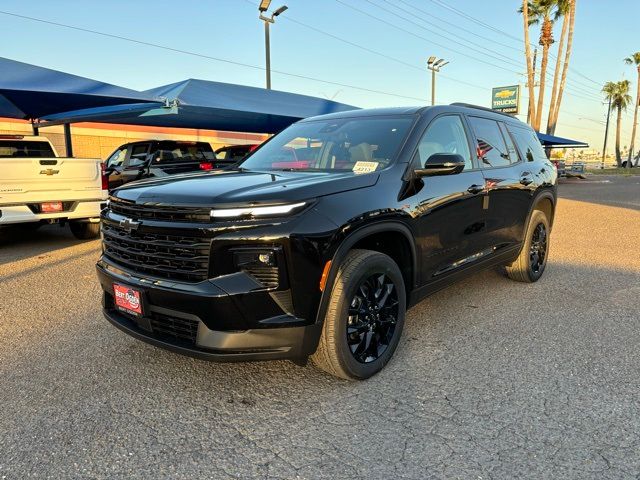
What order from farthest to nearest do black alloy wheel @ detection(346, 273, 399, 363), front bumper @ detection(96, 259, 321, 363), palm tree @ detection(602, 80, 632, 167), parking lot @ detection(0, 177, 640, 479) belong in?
palm tree @ detection(602, 80, 632, 167)
black alloy wheel @ detection(346, 273, 399, 363)
front bumper @ detection(96, 259, 321, 363)
parking lot @ detection(0, 177, 640, 479)

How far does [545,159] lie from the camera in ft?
19.2

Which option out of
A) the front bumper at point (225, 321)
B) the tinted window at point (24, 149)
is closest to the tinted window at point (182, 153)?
the tinted window at point (24, 149)

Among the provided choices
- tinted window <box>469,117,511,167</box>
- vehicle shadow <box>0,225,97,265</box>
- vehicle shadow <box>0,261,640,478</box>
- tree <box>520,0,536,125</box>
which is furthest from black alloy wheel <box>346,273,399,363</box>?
tree <box>520,0,536,125</box>

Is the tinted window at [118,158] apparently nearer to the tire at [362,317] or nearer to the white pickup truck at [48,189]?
the white pickup truck at [48,189]

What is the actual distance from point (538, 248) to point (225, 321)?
424 cm

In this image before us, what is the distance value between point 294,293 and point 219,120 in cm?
1312

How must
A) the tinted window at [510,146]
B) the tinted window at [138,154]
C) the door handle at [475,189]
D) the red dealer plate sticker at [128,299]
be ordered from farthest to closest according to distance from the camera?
the tinted window at [138,154] → the tinted window at [510,146] → the door handle at [475,189] → the red dealer plate sticker at [128,299]

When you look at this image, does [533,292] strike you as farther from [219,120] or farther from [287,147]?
[219,120]

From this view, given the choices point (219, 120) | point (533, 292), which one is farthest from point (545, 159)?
point (219, 120)

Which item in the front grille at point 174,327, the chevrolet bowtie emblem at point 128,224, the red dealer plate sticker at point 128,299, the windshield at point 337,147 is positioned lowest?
the front grille at point 174,327

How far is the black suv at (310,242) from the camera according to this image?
2576 mm

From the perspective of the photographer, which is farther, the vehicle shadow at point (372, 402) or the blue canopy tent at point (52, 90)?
the blue canopy tent at point (52, 90)

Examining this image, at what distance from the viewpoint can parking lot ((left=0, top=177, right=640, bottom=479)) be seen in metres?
2.33

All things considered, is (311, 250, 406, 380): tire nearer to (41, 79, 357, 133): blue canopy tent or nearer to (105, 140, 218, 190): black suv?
(41, 79, 357, 133): blue canopy tent
